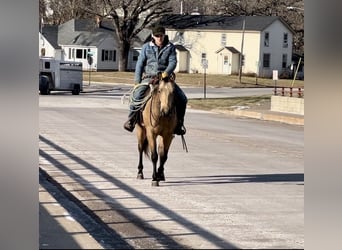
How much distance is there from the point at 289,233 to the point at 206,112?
22.0 metres

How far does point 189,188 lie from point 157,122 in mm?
995

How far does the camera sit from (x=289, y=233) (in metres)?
5.26

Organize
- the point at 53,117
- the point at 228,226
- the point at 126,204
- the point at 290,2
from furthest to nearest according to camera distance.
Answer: the point at 53,117 → the point at 126,204 → the point at 228,226 → the point at 290,2

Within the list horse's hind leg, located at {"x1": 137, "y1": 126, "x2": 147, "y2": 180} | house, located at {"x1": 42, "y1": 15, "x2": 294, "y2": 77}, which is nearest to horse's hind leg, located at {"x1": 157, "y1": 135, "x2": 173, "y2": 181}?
horse's hind leg, located at {"x1": 137, "y1": 126, "x2": 147, "y2": 180}

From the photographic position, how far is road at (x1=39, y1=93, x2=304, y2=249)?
5.41 metres

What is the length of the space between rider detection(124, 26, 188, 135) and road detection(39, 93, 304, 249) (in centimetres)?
107

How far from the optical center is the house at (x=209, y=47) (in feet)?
104

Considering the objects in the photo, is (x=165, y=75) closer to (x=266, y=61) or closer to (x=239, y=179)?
(x=239, y=179)

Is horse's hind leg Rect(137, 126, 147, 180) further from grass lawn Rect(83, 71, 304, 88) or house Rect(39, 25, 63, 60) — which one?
grass lawn Rect(83, 71, 304, 88)

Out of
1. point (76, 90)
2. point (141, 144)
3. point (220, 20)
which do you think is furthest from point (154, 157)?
point (76, 90)

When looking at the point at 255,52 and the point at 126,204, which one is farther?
the point at 255,52
